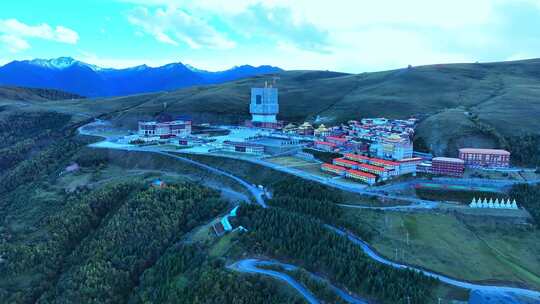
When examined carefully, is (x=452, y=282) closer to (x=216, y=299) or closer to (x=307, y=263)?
(x=307, y=263)

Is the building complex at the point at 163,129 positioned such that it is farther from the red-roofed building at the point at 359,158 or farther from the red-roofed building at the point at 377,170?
the red-roofed building at the point at 377,170

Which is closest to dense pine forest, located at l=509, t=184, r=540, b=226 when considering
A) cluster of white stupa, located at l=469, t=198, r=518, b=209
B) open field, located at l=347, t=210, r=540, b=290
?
cluster of white stupa, located at l=469, t=198, r=518, b=209

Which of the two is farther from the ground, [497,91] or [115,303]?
[497,91]

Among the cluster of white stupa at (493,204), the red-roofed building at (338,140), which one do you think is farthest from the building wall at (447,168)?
the red-roofed building at (338,140)

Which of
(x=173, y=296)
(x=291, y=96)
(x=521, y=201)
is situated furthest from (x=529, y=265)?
(x=291, y=96)

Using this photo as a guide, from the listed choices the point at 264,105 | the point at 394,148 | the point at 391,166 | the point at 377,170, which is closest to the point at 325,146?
the point at 394,148
